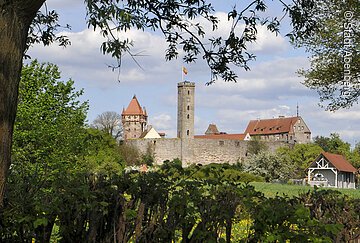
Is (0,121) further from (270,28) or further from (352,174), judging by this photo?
(352,174)

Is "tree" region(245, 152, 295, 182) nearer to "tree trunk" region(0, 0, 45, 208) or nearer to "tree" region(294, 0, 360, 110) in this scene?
"tree" region(294, 0, 360, 110)

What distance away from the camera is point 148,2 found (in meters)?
5.36

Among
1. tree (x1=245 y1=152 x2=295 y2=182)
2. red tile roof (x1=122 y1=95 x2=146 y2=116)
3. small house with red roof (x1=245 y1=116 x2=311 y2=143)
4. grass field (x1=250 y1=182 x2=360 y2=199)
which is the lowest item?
grass field (x1=250 y1=182 x2=360 y2=199)

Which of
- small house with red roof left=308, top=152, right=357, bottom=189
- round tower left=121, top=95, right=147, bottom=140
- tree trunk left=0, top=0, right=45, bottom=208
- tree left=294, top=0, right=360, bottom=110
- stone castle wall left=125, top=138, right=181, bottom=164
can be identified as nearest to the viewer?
tree trunk left=0, top=0, right=45, bottom=208

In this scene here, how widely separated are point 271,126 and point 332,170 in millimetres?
51827

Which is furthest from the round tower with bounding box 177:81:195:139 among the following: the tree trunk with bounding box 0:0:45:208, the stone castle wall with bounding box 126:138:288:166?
the tree trunk with bounding box 0:0:45:208

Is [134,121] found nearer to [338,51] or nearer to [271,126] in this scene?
[271,126]

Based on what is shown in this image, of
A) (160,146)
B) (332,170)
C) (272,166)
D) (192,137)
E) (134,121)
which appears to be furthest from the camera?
(134,121)

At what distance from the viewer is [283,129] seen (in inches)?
4636

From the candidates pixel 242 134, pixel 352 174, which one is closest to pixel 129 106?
pixel 242 134

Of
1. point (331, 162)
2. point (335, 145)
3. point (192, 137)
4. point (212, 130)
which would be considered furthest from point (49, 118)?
point (212, 130)

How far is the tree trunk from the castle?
6004 cm

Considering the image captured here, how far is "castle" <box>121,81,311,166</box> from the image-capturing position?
8144 centimetres

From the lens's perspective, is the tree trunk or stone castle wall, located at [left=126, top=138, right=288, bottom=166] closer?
the tree trunk
